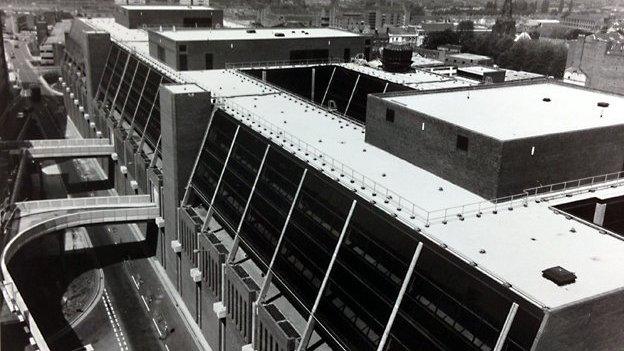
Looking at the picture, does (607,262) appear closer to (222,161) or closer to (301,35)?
(222,161)

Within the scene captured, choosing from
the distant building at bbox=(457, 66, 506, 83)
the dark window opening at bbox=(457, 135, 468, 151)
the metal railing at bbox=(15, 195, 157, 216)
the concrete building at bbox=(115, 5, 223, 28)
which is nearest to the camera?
the dark window opening at bbox=(457, 135, 468, 151)

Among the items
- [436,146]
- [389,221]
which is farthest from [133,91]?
[389,221]

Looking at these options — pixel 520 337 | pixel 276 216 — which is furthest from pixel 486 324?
pixel 276 216

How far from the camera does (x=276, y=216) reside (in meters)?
46.6

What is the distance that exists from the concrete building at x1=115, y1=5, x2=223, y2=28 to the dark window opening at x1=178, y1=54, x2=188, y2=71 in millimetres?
44578

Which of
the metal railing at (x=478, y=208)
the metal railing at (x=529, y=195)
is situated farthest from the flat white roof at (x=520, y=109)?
the metal railing at (x=478, y=208)

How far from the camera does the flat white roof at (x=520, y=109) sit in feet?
142

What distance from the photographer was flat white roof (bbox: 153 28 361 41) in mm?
89250

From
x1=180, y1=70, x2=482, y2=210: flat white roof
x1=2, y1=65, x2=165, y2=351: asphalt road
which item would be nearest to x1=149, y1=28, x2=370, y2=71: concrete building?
x1=180, y1=70, x2=482, y2=210: flat white roof

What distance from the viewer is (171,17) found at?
126812 mm

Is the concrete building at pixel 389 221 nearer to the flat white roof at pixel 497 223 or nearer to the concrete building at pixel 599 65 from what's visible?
the flat white roof at pixel 497 223

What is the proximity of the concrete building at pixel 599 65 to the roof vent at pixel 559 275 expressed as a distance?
115 meters

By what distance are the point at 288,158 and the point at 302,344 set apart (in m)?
15.6

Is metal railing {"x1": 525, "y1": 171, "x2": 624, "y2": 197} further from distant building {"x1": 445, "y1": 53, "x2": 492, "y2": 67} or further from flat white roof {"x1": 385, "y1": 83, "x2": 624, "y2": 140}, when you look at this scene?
distant building {"x1": 445, "y1": 53, "x2": 492, "y2": 67}
